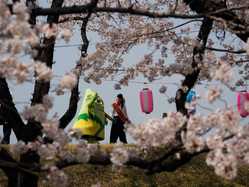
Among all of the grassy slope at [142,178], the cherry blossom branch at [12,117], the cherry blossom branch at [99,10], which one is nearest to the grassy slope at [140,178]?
the grassy slope at [142,178]

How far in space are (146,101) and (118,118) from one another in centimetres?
462

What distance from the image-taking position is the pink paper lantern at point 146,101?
19672 millimetres

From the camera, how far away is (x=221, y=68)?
4.61 metres

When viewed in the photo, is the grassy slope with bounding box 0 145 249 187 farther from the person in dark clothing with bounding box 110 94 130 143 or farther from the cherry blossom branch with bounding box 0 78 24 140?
the cherry blossom branch with bounding box 0 78 24 140

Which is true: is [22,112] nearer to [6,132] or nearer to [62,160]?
[62,160]

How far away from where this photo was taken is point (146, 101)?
19812mm

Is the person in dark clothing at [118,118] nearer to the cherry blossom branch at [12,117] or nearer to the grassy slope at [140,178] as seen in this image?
the grassy slope at [140,178]

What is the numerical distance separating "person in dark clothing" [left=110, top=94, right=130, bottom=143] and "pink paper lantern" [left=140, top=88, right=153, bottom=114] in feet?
12.5

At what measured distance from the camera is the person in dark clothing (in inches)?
590

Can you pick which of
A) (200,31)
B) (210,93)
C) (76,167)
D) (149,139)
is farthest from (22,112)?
(76,167)

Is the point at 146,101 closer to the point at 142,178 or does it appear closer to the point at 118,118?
the point at 118,118

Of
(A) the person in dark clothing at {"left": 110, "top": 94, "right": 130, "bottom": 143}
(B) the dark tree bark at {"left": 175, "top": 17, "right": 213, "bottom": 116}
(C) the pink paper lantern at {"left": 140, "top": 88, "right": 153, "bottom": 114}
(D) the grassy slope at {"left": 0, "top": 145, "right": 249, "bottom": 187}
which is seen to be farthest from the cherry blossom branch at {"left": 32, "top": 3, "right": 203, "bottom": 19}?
(C) the pink paper lantern at {"left": 140, "top": 88, "right": 153, "bottom": 114}

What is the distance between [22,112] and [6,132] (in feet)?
33.6

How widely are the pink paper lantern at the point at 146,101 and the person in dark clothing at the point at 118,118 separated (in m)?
3.82
